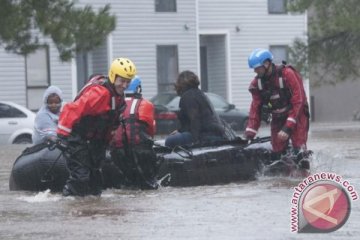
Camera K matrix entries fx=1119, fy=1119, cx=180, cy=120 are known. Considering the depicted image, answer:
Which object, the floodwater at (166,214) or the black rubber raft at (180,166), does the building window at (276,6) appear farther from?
the floodwater at (166,214)

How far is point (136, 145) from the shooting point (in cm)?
1255

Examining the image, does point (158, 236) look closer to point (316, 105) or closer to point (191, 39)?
point (191, 39)

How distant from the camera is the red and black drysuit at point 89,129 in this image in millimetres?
11258

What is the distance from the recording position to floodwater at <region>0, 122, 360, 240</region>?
8.98 meters

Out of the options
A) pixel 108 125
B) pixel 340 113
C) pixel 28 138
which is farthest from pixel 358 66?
pixel 108 125

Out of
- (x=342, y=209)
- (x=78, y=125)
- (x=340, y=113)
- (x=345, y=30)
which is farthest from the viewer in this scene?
(x=340, y=113)

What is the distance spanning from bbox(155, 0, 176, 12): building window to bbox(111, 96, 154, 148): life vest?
26.5 meters

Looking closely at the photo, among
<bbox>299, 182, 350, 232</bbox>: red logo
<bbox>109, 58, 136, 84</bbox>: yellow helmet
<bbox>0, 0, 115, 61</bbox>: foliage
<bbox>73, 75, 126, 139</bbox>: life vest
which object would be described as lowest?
<bbox>299, 182, 350, 232</bbox>: red logo

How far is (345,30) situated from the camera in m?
32.4

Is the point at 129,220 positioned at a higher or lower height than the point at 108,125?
lower

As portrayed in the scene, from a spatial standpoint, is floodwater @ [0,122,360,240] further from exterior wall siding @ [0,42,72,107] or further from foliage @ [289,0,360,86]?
exterior wall siding @ [0,42,72,107]

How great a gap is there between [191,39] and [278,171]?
25704mm

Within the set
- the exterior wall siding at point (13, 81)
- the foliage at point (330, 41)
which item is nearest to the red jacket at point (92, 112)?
the foliage at point (330, 41)

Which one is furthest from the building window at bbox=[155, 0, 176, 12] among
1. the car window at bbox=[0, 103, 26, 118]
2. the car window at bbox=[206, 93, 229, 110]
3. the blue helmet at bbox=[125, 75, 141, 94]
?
the blue helmet at bbox=[125, 75, 141, 94]
